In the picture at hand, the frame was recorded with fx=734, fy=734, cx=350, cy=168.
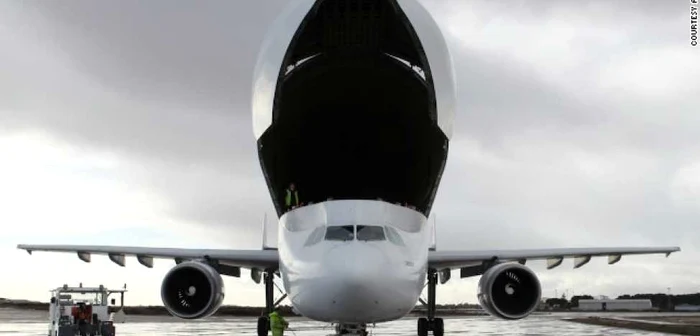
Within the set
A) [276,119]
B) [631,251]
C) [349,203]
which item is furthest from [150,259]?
[631,251]

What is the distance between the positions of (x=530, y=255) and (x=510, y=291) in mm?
2735

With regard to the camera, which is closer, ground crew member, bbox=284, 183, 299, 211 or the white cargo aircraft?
the white cargo aircraft

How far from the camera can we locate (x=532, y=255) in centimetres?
1827

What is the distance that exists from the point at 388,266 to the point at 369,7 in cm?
545

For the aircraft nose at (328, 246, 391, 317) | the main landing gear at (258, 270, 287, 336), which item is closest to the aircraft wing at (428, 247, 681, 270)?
the main landing gear at (258, 270, 287, 336)

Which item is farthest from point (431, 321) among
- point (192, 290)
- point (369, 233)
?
point (369, 233)

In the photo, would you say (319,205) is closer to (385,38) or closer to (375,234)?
(375,234)

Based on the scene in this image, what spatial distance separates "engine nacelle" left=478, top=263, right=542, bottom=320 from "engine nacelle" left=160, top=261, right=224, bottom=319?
5717mm

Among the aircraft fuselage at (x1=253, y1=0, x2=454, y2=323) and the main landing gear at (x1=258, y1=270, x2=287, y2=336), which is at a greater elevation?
the aircraft fuselage at (x1=253, y1=0, x2=454, y2=323)

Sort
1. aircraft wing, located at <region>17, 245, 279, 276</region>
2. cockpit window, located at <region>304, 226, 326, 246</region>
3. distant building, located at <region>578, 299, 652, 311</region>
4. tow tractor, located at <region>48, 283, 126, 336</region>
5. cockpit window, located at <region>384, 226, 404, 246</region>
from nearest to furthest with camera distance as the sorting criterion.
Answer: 1. cockpit window, located at <region>304, 226, 326, 246</region>
2. cockpit window, located at <region>384, 226, 404, 246</region>
3. aircraft wing, located at <region>17, 245, 279, 276</region>
4. tow tractor, located at <region>48, 283, 126, 336</region>
5. distant building, located at <region>578, 299, 652, 311</region>

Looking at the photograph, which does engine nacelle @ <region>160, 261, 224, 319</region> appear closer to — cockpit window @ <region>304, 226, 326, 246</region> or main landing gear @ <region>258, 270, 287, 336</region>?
main landing gear @ <region>258, 270, 287, 336</region>

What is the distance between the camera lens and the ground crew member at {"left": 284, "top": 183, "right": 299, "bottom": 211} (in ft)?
47.2

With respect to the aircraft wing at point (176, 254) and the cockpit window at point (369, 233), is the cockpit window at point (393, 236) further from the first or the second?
the aircraft wing at point (176, 254)

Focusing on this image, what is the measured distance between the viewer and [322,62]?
15.1 metres
